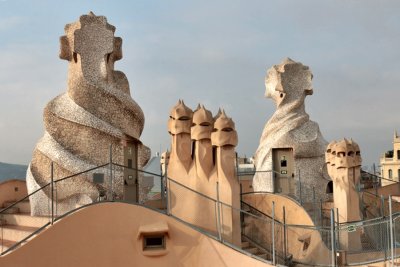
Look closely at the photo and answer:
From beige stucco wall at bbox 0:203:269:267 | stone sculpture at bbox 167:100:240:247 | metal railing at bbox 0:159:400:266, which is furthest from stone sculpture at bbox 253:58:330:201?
beige stucco wall at bbox 0:203:269:267

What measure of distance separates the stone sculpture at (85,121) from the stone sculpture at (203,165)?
1.97m

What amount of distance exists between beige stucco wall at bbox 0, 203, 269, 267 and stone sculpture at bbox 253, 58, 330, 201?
686cm

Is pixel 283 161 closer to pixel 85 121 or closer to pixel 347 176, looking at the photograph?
pixel 347 176

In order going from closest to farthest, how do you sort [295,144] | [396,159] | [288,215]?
[288,215]
[295,144]
[396,159]

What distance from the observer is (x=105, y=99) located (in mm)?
10336

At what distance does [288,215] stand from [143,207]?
4.64 metres

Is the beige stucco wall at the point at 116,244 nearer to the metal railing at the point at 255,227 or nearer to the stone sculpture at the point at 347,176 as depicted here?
the metal railing at the point at 255,227

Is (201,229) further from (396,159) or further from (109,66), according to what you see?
(396,159)

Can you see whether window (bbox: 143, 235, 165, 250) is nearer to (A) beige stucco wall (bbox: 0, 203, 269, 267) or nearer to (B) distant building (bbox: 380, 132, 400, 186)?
(A) beige stucco wall (bbox: 0, 203, 269, 267)

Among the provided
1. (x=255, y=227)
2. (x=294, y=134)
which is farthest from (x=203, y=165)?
(x=294, y=134)

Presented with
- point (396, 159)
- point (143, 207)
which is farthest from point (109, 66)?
point (396, 159)

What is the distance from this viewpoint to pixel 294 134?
581 inches

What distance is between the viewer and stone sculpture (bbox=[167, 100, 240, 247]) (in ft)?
27.7

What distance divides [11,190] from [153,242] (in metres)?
5.73
